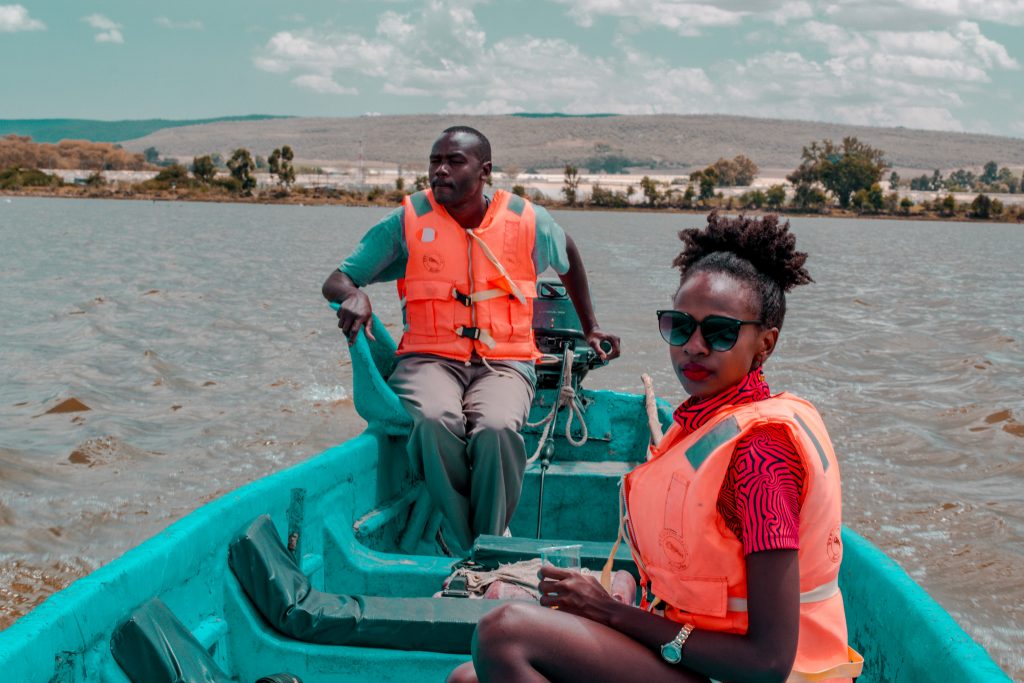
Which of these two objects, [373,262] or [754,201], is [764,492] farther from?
[754,201]

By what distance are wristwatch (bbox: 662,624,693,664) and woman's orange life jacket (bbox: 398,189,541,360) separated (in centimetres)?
227

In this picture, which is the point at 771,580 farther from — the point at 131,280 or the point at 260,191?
the point at 260,191

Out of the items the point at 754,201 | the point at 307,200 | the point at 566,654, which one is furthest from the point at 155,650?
the point at 754,201

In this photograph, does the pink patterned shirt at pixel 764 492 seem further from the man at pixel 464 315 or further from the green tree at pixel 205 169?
the green tree at pixel 205 169

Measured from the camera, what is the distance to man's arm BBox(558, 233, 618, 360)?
443cm

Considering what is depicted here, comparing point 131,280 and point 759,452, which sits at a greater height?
point 759,452

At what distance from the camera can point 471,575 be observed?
2.94 m

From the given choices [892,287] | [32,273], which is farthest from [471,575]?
[892,287]

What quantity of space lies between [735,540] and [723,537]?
0.8 inches

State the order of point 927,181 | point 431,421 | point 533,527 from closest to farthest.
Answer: point 431,421
point 533,527
point 927,181

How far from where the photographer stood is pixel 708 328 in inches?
73.5

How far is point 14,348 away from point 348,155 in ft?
542

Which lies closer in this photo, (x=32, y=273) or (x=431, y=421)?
(x=431, y=421)

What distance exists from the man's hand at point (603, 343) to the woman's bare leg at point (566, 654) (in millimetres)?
2627
